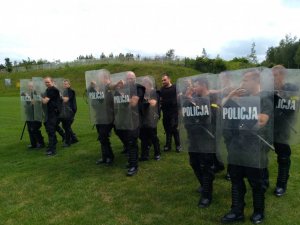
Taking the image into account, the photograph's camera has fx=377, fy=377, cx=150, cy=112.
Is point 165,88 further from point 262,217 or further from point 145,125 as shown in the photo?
point 262,217

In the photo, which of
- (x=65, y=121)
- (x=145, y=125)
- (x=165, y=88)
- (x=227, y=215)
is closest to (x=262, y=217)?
(x=227, y=215)

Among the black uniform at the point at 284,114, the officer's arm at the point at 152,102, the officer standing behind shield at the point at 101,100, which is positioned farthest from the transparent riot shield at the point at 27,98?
the black uniform at the point at 284,114

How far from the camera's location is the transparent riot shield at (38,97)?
445 inches

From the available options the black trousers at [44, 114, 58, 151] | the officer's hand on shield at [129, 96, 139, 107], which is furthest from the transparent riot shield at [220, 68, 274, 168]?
the black trousers at [44, 114, 58, 151]

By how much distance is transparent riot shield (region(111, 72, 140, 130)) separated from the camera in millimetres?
8195

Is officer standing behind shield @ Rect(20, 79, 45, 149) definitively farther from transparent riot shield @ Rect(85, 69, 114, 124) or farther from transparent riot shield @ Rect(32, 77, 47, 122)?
transparent riot shield @ Rect(85, 69, 114, 124)

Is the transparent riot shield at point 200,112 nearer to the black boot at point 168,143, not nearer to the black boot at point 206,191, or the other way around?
the black boot at point 206,191

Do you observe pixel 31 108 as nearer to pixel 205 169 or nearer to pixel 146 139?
pixel 146 139

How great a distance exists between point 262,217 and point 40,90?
795cm

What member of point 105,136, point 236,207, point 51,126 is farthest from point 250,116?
point 51,126

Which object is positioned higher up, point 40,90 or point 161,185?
point 40,90

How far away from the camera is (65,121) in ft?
39.2

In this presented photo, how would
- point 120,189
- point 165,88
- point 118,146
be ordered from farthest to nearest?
point 118,146 < point 165,88 < point 120,189

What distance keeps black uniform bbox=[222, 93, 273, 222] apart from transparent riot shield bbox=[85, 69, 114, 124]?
389 centimetres
